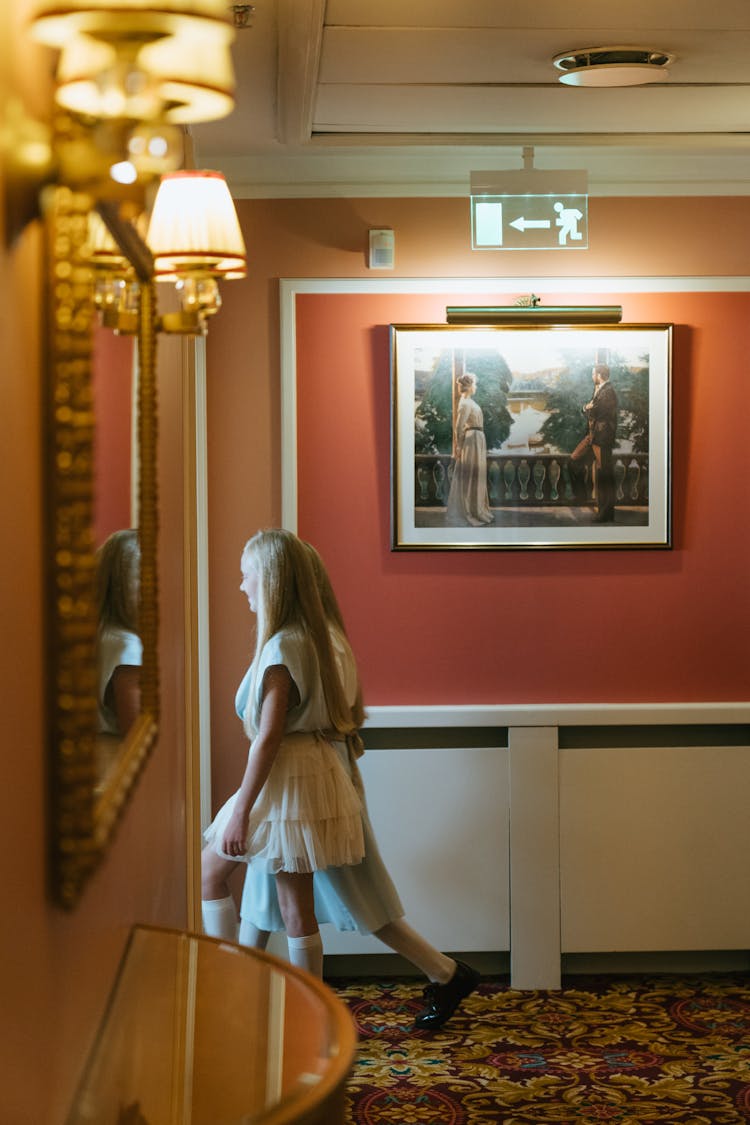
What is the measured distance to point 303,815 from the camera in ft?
13.6

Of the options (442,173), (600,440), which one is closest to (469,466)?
(600,440)

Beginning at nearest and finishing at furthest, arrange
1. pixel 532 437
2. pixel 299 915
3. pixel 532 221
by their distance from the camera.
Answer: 1. pixel 299 915
2. pixel 532 221
3. pixel 532 437

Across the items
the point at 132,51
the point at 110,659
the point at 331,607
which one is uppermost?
the point at 132,51

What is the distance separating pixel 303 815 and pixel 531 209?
2.19 m

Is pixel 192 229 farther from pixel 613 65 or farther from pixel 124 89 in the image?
pixel 613 65

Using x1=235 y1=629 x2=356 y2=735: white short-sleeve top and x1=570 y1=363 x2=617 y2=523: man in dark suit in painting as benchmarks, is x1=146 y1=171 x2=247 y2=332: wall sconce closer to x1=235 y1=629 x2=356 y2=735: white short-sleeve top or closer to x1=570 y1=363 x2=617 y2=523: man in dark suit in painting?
x1=235 y1=629 x2=356 y2=735: white short-sleeve top

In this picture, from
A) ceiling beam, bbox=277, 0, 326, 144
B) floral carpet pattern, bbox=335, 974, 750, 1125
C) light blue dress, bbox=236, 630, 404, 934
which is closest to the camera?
ceiling beam, bbox=277, 0, 326, 144

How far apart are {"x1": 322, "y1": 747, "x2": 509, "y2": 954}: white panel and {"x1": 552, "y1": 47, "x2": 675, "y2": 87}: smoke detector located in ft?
7.95

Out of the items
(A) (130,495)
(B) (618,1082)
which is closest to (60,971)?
(A) (130,495)

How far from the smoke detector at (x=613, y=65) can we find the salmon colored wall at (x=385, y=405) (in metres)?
1.24

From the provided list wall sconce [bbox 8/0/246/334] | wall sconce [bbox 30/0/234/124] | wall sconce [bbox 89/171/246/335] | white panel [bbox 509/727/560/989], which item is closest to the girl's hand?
white panel [bbox 509/727/560/989]

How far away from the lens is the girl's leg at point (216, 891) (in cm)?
442

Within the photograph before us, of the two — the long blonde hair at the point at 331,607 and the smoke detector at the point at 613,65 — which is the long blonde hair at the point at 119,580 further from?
the smoke detector at the point at 613,65

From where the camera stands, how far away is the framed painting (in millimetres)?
5199
